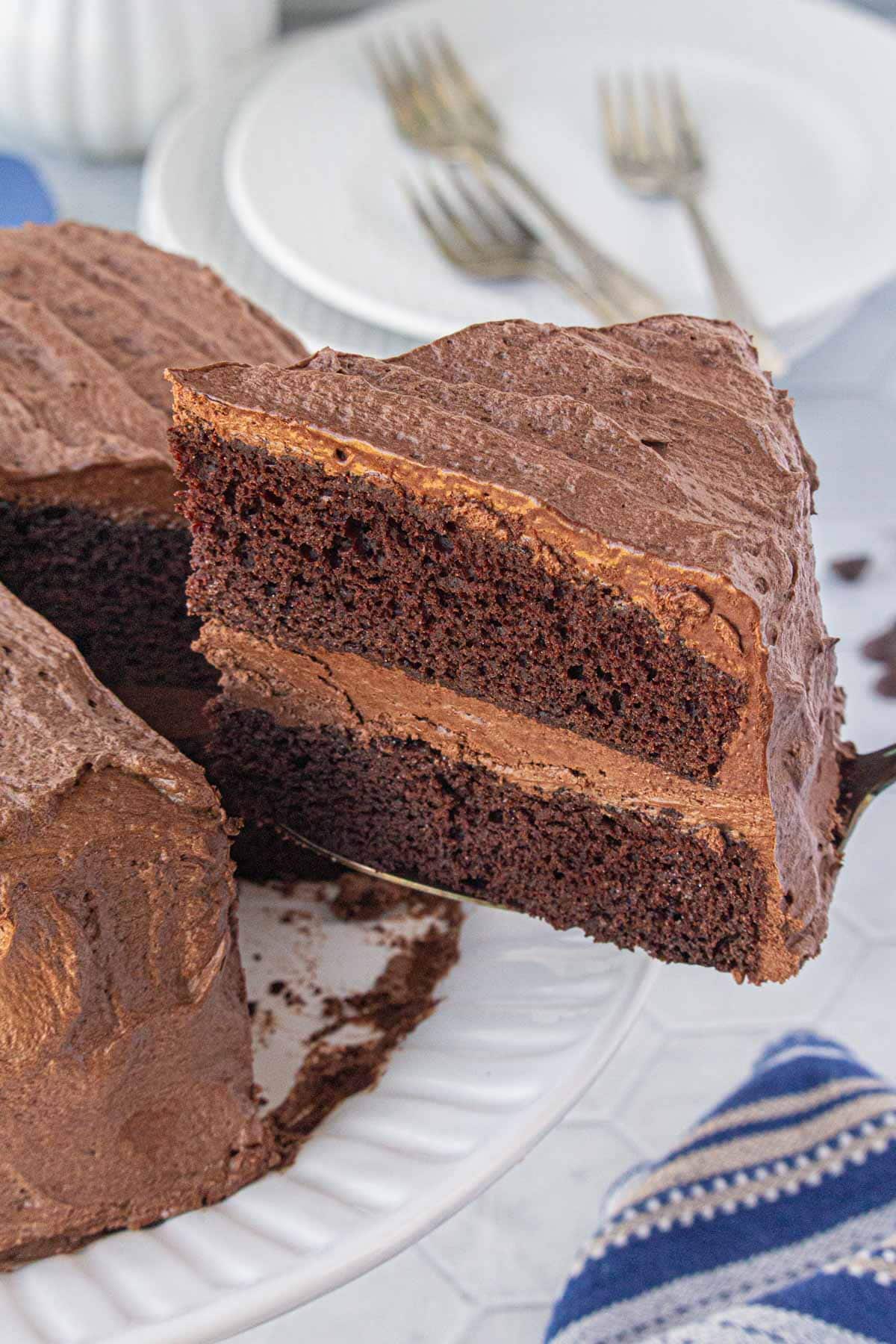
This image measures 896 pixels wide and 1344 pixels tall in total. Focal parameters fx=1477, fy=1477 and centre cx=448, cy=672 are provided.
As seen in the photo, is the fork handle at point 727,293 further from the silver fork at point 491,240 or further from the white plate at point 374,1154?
the white plate at point 374,1154

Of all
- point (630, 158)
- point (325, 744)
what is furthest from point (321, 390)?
point (630, 158)

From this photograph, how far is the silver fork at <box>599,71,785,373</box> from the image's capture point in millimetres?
3242

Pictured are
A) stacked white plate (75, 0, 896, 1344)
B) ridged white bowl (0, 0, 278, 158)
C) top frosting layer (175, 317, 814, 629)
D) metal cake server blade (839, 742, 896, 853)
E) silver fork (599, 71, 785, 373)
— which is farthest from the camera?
ridged white bowl (0, 0, 278, 158)

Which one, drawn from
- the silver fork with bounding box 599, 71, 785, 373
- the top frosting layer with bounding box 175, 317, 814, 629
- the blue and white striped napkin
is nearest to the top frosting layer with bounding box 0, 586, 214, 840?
the top frosting layer with bounding box 175, 317, 814, 629

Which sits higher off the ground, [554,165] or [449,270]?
[554,165]

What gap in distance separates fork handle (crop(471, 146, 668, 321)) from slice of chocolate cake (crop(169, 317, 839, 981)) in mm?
1175

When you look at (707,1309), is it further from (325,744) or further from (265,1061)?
(325,744)

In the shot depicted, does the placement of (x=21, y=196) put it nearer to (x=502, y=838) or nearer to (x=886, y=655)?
(x=502, y=838)

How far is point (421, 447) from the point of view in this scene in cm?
166

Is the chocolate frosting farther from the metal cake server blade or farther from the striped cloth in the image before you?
the striped cloth

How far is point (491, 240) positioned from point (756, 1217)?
2060mm

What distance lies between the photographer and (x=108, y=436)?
6.75ft

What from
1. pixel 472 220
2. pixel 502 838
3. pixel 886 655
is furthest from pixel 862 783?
pixel 472 220

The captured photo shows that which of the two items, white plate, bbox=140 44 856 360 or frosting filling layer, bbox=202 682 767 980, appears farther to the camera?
white plate, bbox=140 44 856 360
